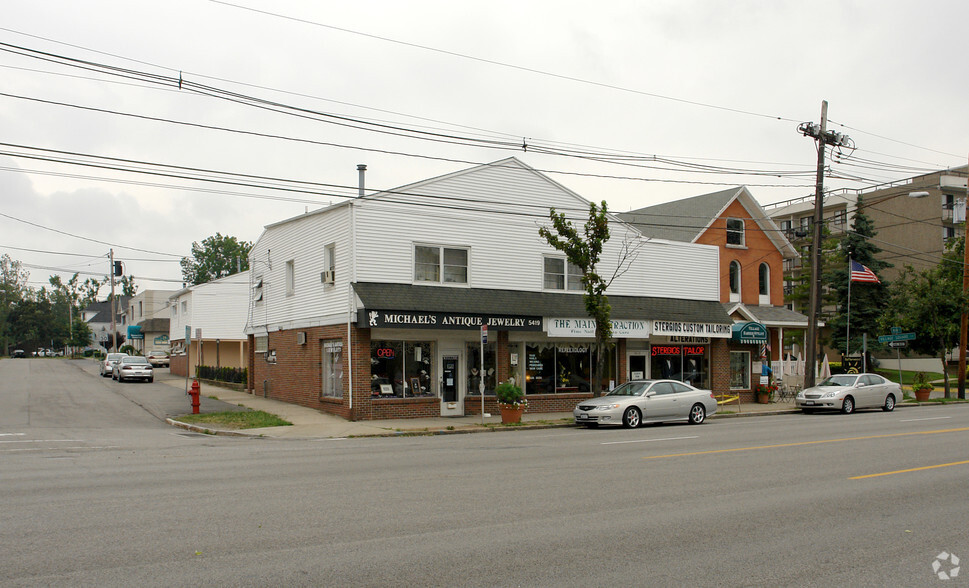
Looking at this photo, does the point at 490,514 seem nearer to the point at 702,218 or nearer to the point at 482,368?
the point at 482,368

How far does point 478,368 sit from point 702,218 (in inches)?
528

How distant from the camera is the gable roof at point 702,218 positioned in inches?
1297

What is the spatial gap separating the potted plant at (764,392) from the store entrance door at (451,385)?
45.2ft

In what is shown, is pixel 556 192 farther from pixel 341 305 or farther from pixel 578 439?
pixel 578 439

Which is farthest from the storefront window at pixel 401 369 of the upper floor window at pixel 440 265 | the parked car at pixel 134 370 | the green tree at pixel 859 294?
the green tree at pixel 859 294

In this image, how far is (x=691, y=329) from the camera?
29.1m

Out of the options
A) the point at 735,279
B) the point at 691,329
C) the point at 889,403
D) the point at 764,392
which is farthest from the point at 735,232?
the point at 889,403

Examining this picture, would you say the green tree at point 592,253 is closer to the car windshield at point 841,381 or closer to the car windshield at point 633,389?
the car windshield at point 633,389

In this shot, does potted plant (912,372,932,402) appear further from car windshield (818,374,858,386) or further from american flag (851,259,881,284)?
car windshield (818,374,858,386)

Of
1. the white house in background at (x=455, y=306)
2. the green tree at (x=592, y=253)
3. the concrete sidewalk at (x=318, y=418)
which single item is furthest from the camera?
the green tree at (x=592, y=253)

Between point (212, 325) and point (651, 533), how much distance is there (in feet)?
136

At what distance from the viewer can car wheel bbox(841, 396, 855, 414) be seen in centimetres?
2720

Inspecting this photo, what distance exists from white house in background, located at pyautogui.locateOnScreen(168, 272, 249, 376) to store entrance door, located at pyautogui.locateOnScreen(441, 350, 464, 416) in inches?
877

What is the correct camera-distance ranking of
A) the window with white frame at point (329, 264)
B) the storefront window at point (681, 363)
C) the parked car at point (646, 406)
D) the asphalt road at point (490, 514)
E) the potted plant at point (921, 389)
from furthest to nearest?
the potted plant at point (921, 389) < the storefront window at point (681, 363) < the window with white frame at point (329, 264) < the parked car at point (646, 406) < the asphalt road at point (490, 514)
